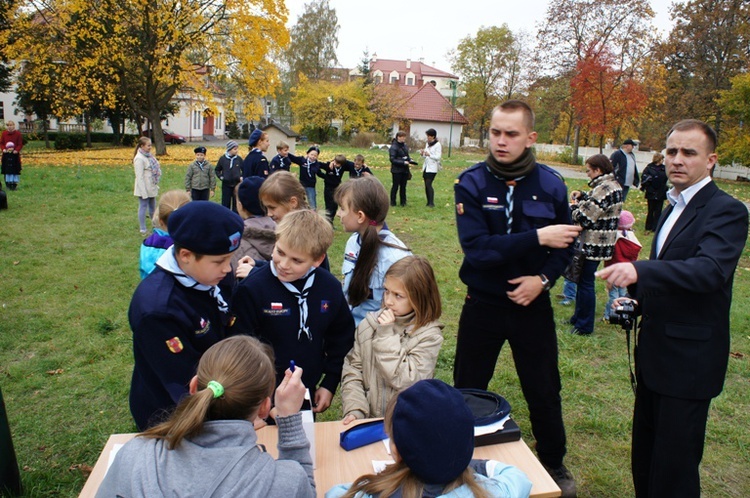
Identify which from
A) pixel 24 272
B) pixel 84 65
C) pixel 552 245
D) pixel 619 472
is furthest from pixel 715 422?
pixel 84 65

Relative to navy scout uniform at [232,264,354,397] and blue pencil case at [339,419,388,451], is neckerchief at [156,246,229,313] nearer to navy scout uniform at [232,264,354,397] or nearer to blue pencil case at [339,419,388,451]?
navy scout uniform at [232,264,354,397]

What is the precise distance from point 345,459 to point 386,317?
0.77 m

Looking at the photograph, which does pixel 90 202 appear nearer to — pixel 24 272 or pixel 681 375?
pixel 24 272

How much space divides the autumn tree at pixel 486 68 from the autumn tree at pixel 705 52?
63.3ft

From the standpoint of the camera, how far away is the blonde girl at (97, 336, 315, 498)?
147cm

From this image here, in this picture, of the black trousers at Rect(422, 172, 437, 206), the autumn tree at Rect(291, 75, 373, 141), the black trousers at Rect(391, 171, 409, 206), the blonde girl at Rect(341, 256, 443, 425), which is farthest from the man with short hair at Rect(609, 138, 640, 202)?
the autumn tree at Rect(291, 75, 373, 141)

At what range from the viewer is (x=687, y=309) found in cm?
252

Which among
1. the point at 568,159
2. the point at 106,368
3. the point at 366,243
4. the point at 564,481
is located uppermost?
the point at 568,159

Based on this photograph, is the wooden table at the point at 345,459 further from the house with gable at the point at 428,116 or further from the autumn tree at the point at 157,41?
the house with gable at the point at 428,116

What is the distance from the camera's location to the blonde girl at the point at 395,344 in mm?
2711

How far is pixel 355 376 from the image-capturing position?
290 centimetres

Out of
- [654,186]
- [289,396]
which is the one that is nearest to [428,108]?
[654,186]

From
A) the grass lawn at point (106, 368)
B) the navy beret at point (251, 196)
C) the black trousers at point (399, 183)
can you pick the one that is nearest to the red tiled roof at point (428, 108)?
the black trousers at point (399, 183)

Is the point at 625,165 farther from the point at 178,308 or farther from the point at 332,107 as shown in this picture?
the point at 332,107
